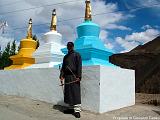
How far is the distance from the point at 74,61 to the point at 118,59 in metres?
24.7

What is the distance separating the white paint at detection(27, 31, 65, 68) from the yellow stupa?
0.53m

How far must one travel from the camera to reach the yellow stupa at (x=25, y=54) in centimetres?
1323

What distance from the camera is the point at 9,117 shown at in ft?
24.5

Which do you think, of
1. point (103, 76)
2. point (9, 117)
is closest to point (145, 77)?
point (103, 76)

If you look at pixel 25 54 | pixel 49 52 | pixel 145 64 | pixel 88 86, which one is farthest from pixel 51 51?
pixel 145 64

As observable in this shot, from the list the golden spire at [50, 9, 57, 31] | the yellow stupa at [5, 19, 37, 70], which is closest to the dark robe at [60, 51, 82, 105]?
the yellow stupa at [5, 19, 37, 70]

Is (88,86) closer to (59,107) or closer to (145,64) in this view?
(59,107)

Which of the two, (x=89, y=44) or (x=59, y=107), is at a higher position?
(x=89, y=44)

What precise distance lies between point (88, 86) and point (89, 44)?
1710 millimetres

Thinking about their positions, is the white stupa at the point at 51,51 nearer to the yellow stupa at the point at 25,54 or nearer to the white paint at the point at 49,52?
the white paint at the point at 49,52

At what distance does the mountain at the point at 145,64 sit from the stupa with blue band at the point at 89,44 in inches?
486

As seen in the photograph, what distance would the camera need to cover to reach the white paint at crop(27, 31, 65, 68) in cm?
1219

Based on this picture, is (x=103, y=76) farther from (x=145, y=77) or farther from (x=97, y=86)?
(x=145, y=77)

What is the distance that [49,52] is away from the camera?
484 inches
